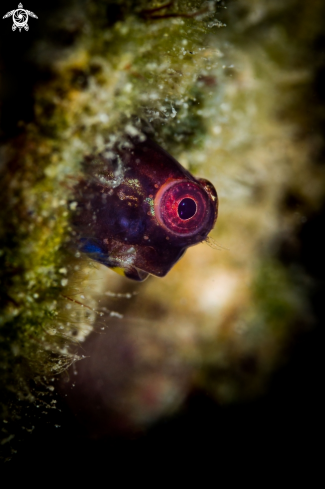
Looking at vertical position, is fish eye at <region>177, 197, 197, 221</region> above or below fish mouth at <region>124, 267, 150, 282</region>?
above

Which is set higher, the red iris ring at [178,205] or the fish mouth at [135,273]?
the red iris ring at [178,205]

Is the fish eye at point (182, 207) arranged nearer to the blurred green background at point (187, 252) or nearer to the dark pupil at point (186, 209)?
the dark pupil at point (186, 209)

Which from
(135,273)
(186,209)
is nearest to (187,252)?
(135,273)

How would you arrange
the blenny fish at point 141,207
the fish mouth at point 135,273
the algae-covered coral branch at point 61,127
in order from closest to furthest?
the algae-covered coral branch at point 61,127, the blenny fish at point 141,207, the fish mouth at point 135,273

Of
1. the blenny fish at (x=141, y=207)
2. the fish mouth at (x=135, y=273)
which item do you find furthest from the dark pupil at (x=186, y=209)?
the fish mouth at (x=135, y=273)

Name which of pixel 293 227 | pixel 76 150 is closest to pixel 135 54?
pixel 76 150

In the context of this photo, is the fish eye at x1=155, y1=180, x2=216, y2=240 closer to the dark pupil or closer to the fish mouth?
the dark pupil

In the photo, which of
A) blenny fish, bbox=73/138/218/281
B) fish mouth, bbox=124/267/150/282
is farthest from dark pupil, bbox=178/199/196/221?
fish mouth, bbox=124/267/150/282

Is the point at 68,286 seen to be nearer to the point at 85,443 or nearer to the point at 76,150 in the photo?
the point at 76,150
